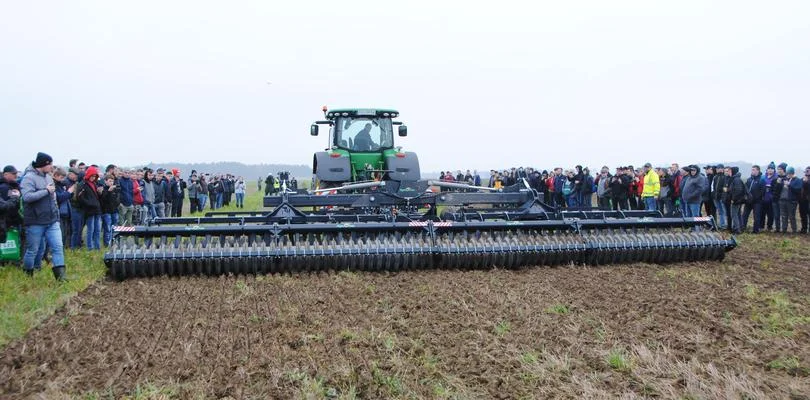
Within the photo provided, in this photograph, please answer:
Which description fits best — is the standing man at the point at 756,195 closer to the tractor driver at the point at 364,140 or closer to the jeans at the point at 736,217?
the jeans at the point at 736,217

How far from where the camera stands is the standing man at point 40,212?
29.6 ft

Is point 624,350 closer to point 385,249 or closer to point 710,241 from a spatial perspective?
point 385,249

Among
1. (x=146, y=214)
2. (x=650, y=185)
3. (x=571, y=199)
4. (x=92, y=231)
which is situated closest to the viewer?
(x=146, y=214)

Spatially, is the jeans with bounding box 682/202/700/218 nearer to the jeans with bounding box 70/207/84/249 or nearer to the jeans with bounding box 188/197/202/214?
the jeans with bounding box 70/207/84/249

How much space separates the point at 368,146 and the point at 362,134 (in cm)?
28

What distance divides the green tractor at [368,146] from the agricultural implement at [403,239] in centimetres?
204

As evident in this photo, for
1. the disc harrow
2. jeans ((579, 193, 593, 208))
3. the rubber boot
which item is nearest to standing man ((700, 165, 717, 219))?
jeans ((579, 193, 593, 208))

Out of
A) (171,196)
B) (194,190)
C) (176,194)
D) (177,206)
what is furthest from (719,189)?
(194,190)

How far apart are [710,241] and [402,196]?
4.74 m

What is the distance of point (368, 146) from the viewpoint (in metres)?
14.5

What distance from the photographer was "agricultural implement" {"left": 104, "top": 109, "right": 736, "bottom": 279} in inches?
370

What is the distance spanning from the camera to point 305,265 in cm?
950

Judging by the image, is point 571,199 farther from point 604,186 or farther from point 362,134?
point 362,134

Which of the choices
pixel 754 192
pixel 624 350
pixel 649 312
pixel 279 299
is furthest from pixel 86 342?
pixel 754 192
